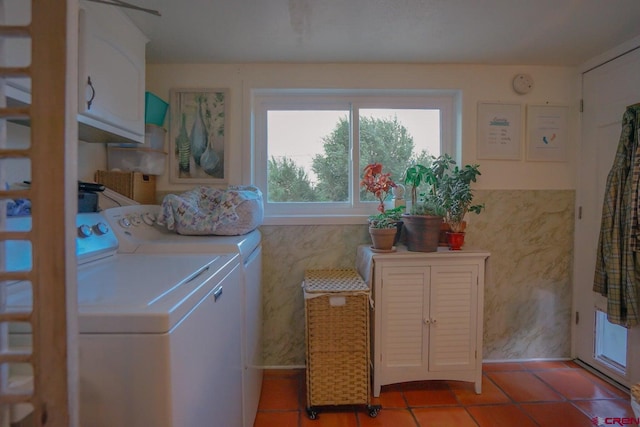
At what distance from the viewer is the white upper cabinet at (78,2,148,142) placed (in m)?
1.24

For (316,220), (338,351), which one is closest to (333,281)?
(338,351)

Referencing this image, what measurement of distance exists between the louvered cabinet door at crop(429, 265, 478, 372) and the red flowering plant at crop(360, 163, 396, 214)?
22.9 inches

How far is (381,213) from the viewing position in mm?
2104

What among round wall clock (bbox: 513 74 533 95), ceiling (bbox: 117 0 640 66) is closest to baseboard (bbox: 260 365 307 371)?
→ ceiling (bbox: 117 0 640 66)

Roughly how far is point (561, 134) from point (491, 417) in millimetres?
1921

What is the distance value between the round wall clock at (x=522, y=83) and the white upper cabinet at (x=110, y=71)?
2.39 m

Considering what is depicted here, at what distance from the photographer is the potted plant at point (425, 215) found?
72.7 inches

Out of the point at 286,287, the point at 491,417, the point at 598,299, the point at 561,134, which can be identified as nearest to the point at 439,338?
the point at 491,417

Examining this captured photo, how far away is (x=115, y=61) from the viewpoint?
1.46 metres

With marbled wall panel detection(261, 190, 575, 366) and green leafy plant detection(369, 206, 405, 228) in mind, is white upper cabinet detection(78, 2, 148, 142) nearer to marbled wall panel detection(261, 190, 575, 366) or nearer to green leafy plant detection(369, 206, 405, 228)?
marbled wall panel detection(261, 190, 575, 366)

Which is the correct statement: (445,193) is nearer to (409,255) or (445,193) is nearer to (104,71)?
(409,255)

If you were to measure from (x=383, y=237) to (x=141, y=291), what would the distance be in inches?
54.0

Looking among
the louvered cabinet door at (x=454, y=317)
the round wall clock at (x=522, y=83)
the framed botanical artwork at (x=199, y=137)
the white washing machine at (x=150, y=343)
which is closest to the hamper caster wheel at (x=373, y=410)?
the louvered cabinet door at (x=454, y=317)

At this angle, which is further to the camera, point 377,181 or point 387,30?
point 377,181
